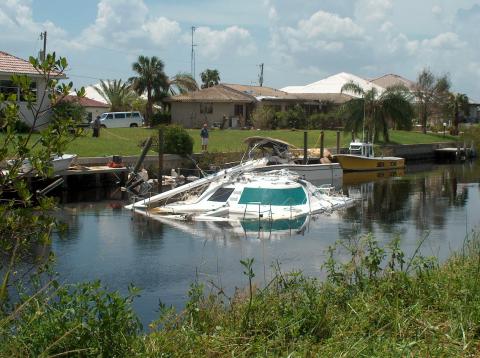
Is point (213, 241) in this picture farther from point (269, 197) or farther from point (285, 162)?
point (285, 162)

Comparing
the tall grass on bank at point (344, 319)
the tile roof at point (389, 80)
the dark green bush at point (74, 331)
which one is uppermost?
the tile roof at point (389, 80)

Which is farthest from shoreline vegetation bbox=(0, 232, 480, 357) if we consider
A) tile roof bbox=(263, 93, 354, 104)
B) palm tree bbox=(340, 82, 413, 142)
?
tile roof bbox=(263, 93, 354, 104)

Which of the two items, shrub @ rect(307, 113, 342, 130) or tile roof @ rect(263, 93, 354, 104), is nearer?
shrub @ rect(307, 113, 342, 130)

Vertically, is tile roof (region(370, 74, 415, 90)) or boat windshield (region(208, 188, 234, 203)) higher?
tile roof (region(370, 74, 415, 90))

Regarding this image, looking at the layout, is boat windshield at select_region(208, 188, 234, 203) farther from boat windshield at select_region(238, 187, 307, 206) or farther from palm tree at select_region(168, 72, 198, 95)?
palm tree at select_region(168, 72, 198, 95)

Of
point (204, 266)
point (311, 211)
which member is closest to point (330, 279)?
point (204, 266)

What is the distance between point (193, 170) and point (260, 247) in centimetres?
1932

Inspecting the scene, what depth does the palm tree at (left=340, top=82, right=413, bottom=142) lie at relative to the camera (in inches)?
2549

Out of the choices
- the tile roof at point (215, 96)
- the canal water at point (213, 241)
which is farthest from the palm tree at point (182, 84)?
the canal water at point (213, 241)

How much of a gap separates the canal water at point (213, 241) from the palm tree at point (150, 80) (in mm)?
35232

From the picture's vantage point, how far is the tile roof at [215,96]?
72.2 meters

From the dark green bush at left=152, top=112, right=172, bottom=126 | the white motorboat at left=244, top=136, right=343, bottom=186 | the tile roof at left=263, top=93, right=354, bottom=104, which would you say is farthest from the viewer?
the tile roof at left=263, top=93, right=354, bottom=104

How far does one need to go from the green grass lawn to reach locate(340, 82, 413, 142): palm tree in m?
1.75

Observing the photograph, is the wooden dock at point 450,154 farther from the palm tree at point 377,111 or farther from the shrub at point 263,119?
the shrub at point 263,119
